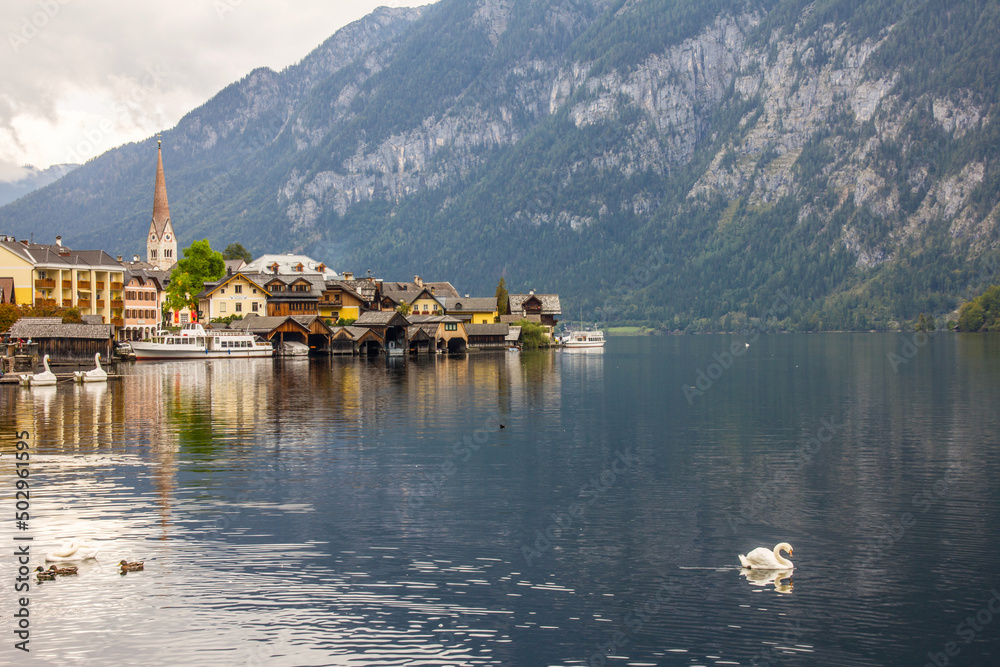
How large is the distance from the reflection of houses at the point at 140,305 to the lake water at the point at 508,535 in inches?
3796

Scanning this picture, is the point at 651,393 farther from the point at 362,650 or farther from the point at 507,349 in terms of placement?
the point at 507,349

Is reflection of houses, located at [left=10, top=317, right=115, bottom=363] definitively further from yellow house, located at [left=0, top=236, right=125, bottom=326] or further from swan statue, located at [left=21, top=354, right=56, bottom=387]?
swan statue, located at [left=21, top=354, right=56, bottom=387]

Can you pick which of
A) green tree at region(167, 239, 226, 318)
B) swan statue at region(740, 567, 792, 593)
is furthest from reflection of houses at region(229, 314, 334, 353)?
swan statue at region(740, 567, 792, 593)

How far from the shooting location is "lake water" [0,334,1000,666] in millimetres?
21453

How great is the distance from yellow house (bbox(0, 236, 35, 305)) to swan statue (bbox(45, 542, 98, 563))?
109 meters

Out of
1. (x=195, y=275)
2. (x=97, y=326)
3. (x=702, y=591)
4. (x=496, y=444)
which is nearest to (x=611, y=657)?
(x=702, y=591)

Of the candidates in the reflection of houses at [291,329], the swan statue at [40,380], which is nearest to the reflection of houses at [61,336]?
the swan statue at [40,380]

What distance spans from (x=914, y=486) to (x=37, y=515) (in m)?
33.0

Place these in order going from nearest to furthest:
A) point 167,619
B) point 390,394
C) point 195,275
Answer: point 167,619
point 390,394
point 195,275

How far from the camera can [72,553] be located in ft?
86.4

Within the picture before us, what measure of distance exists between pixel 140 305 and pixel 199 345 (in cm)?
2668

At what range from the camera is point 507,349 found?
168 metres

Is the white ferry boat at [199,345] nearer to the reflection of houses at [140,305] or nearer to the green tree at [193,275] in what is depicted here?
the green tree at [193,275]

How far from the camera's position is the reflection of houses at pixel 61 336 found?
3947 inches
